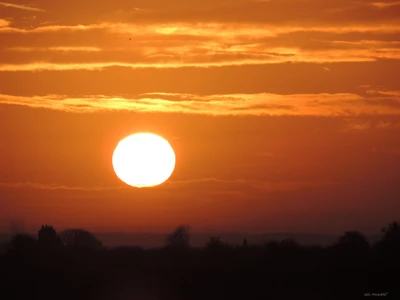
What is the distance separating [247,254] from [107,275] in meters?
13.5

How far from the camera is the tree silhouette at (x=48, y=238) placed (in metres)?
86.5

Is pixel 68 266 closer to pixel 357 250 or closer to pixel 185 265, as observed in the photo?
pixel 185 265

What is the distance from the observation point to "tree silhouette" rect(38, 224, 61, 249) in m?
86.5

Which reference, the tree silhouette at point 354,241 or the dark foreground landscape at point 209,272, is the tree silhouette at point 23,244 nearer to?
the dark foreground landscape at point 209,272

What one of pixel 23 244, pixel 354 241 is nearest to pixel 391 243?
pixel 354 241

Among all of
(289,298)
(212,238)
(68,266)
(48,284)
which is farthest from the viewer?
(212,238)

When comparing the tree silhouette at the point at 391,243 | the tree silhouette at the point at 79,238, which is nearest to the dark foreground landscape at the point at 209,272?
the tree silhouette at the point at 391,243

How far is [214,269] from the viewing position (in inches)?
2785

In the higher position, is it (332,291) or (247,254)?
(247,254)

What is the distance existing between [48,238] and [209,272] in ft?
89.1

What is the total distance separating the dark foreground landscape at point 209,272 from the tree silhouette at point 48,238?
3.49ft

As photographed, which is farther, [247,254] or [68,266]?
[247,254]

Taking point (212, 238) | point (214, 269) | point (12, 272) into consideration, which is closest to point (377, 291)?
point (214, 269)

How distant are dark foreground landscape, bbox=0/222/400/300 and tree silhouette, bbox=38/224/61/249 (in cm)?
106
